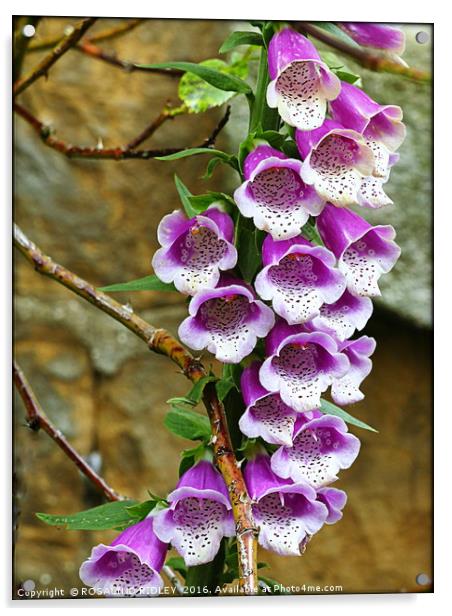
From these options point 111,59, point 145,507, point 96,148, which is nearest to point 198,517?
point 145,507

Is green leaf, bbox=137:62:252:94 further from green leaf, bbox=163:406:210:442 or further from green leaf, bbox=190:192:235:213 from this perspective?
green leaf, bbox=163:406:210:442

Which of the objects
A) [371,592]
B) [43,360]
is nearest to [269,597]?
[371,592]

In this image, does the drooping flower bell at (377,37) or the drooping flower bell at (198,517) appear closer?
the drooping flower bell at (198,517)

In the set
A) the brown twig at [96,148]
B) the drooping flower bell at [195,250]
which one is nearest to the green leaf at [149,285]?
the drooping flower bell at [195,250]

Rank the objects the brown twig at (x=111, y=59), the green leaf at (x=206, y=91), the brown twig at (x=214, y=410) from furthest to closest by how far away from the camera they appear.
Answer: the brown twig at (x=111, y=59), the green leaf at (x=206, y=91), the brown twig at (x=214, y=410)

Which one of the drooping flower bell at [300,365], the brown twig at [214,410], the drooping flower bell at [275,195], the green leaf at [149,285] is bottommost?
the brown twig at [214,410]

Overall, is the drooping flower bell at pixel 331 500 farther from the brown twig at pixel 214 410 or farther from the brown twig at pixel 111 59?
the brown twig at pixel 111 59
